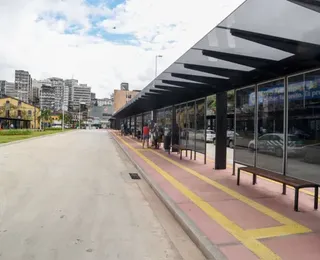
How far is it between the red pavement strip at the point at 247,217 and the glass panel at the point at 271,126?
2.32 feet

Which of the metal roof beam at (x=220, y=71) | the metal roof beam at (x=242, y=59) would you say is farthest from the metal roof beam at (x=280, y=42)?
the metal roof beam at (x=220, y=71)

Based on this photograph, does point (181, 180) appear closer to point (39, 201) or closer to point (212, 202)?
point (212, 202)

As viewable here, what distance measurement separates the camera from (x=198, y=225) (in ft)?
15.5

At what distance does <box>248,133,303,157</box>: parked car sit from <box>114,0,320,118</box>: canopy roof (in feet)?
4.56

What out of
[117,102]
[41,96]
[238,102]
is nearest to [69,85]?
[41,96]

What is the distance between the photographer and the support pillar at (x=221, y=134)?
423 inches

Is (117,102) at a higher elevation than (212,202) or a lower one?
higher

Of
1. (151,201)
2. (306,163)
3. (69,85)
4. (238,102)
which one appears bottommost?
(151,201)

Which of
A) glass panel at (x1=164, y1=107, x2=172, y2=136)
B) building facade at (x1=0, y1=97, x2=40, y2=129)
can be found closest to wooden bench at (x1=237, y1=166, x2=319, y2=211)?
glass panel at (x1=164, y1=107, x2=172, y2=136)

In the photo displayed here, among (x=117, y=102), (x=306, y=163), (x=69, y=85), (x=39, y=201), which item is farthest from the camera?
(x=69, y=85)

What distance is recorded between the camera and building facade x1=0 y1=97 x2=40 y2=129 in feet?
254

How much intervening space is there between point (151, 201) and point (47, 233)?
8.46 feet

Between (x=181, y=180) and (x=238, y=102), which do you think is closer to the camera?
(x=181, y=180)

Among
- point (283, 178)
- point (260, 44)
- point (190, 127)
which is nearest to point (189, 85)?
point (190, 127)
